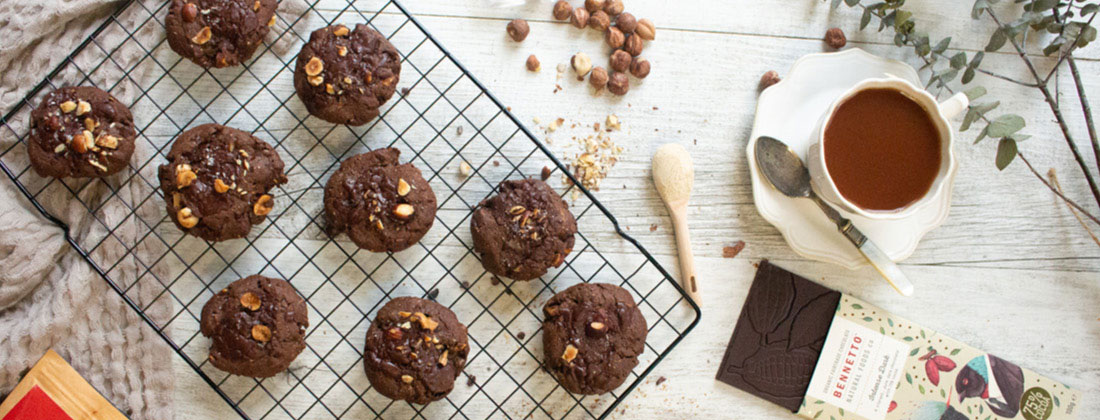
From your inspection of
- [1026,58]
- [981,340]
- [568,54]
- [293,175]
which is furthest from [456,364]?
[1026,58]

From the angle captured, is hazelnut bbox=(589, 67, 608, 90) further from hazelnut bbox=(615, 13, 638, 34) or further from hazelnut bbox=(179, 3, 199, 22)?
hazelnut bbox=(179, 3, 199, 22)

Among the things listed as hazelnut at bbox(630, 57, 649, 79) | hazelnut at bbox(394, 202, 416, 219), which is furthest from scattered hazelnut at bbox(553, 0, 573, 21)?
hazelnut at bbox(394, 202, 416, 219)

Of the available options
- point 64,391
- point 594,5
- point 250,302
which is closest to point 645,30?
point 594,5

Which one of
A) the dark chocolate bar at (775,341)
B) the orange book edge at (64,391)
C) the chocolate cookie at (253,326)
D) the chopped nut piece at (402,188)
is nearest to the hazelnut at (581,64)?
the chopped nut piece at (402,188)

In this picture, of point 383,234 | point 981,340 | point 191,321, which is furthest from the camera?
point 981,340

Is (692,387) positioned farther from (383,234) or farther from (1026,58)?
(1026,58)
